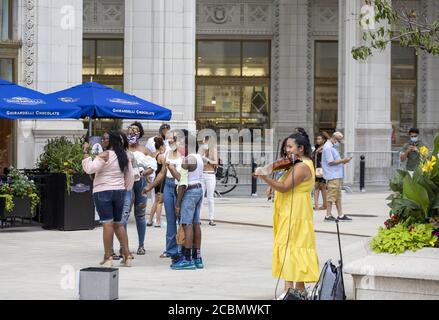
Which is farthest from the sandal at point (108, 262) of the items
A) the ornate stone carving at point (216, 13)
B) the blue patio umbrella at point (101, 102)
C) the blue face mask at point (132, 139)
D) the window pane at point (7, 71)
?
the ornate stone carving at point (216, 13)

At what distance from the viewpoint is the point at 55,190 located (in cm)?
1886

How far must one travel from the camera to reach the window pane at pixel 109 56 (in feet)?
130

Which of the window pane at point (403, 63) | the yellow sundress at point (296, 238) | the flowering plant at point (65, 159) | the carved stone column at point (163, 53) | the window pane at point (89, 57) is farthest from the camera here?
the window pane at point (403, 63)

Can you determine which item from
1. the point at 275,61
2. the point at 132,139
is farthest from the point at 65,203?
the point at 275,61

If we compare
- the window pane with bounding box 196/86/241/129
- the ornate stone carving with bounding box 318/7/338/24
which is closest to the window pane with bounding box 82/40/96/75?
the window pane with bounding box 196/86/241/129

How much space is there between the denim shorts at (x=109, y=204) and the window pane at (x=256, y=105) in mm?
27063

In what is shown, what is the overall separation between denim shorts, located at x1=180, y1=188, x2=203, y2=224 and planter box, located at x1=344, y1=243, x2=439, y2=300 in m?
3.96

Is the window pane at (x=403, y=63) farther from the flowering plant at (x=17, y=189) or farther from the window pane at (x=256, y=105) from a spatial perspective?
the flowering plant at (x=17, y=189)

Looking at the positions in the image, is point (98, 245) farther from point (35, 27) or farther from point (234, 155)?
point (234, 155)

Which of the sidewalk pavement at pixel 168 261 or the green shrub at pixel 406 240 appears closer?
the green shrub at pixel 406 240

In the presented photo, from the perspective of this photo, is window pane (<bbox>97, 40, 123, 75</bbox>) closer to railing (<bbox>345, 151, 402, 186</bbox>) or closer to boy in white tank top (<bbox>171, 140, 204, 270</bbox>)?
railing (<bbox>345, 151, 402, 186</bbox>)

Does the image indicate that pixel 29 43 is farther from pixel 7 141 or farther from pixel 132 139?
pixel 132 139
